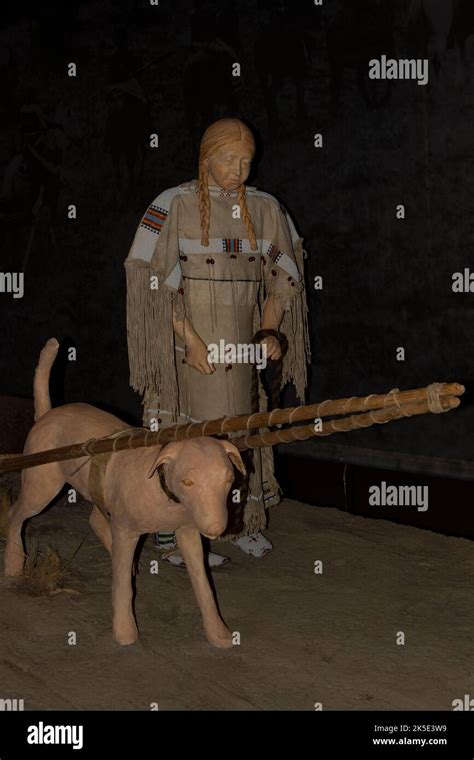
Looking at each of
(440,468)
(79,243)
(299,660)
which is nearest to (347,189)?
(440,468)

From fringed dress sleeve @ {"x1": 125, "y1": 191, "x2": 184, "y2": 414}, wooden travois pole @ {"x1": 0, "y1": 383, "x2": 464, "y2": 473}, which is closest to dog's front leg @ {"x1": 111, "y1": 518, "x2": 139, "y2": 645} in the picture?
wooden travois pole @ {"x1": 0, "y1": 383, "x2": 464, "y2": 473}

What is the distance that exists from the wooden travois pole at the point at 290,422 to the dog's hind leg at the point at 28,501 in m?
0.15

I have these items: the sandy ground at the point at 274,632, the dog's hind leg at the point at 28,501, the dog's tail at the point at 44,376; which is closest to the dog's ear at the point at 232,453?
the sandy ground at the point at 274,632

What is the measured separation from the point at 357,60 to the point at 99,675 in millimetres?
3319

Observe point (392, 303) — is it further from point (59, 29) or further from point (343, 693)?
point (59, 29)

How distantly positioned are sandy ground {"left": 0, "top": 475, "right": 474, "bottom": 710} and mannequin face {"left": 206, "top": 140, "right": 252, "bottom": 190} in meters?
1.73

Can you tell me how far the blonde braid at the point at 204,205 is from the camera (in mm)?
3691

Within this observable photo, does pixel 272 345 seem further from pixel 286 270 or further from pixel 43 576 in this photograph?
pixel 43 576

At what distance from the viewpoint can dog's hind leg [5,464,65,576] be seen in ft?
11.3

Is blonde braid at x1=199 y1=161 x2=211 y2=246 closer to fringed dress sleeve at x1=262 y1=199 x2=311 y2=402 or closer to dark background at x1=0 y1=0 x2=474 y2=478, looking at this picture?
fringed dress sleeve at x1=262 y1=199 x2=311 y2=402

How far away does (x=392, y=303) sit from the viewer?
467 centimetres

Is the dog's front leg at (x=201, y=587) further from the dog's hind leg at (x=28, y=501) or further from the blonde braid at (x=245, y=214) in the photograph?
the blonde braid at (x=245, y=214)

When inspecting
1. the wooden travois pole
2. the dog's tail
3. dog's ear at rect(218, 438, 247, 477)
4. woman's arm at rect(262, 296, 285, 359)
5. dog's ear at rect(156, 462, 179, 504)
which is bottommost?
dog's ear at rect(156, 462, 179, 504)

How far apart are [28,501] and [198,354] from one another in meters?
0.93
